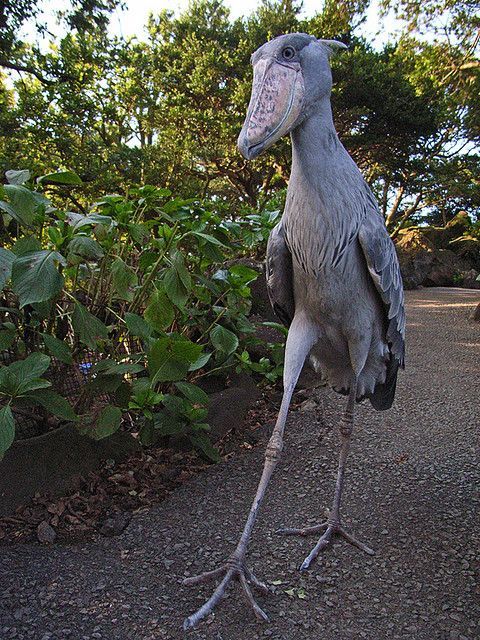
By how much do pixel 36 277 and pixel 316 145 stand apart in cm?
105

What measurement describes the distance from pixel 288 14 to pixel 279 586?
13684 mm

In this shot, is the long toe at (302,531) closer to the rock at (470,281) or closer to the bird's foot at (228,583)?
the bird's foot at (228,583)

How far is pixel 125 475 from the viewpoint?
2557 millimetres

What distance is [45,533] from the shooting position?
6.95 feet

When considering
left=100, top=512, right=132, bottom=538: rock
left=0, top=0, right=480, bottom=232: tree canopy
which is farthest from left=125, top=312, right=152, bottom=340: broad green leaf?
left=0, top=0, right=480, bottom=232: tree canopy

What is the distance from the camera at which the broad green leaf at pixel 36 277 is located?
1834mm

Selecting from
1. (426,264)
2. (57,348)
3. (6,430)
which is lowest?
(6,430)

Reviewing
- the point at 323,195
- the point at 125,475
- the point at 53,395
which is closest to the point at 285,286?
the point at 323,195

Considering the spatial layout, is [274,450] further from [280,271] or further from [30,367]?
[30,367]

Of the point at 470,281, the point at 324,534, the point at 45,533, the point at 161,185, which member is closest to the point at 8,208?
the point at 45,533

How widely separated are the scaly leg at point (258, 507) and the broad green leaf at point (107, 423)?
67 centimetres

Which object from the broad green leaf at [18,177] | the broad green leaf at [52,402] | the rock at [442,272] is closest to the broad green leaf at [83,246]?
the broad green leaf at [18,177]

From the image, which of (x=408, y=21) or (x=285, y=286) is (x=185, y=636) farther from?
(x=408, y=21)

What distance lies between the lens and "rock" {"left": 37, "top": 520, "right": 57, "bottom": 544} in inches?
82.7
